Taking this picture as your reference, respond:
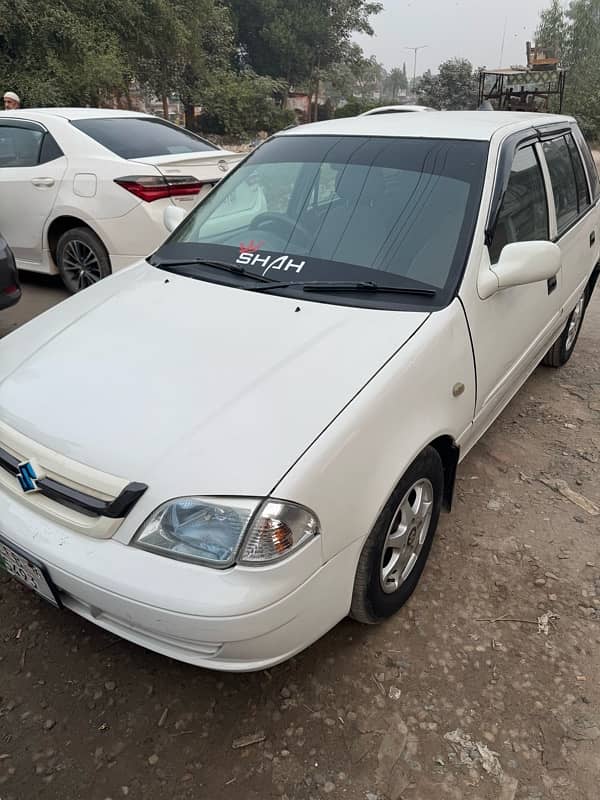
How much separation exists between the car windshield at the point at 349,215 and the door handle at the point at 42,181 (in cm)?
258

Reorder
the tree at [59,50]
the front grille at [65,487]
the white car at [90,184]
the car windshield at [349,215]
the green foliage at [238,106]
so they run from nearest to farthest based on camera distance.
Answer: the front grille at [65,487] < the car windshield at [349,215] < the white car at [90,184] < the tree at [59,50] < the green foliage at [238,106]

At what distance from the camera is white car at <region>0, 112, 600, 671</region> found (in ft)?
5.31

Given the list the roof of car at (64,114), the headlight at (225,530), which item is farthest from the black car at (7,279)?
the headlight at (225,530)

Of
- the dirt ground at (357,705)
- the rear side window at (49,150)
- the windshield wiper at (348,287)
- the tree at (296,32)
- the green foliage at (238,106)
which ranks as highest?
the tree at (296,32)

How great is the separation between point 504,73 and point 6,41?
57.9 ft

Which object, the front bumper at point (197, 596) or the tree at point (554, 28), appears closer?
the front bumper at point (197, 596)

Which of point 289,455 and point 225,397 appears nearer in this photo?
point 289,455

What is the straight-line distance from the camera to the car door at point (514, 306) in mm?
2424

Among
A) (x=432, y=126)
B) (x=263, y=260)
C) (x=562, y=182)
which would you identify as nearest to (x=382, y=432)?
(x=263, y=260)

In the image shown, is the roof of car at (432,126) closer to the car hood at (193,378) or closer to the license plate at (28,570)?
the car hood at (193,378)

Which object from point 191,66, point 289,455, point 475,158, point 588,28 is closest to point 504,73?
point 191,66

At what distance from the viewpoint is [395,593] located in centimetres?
218

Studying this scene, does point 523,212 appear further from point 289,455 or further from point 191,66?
point 191,66

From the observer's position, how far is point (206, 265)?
2652 mm
